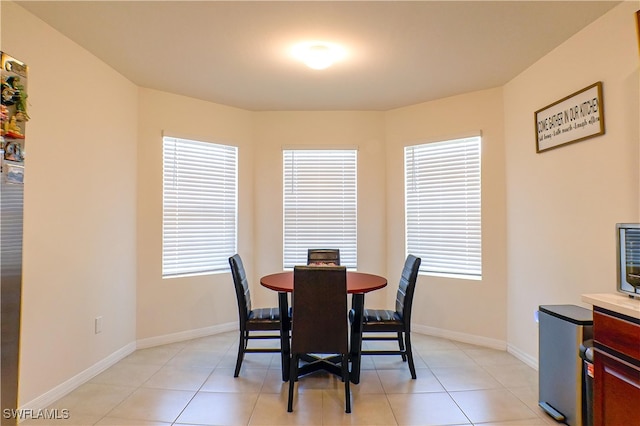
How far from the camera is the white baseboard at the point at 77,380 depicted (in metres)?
2.36

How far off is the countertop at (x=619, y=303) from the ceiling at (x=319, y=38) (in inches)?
71.3

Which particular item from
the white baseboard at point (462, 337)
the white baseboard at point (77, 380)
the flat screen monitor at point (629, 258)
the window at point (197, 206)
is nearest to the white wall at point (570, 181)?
the white baseboard at point (462, 337)

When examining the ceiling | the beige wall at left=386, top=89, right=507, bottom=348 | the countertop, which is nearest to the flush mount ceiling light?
the ceiling

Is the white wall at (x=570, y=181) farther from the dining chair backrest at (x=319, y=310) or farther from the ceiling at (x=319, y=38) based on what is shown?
the dining chair backrest at (x=319, y=310)

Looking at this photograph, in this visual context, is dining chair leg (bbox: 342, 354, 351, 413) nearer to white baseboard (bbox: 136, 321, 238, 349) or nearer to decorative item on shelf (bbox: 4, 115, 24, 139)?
white baseboard (bbox: 136, 321, 238, 349)

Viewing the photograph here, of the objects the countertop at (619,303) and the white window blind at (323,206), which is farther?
the white window blind at (323,206)

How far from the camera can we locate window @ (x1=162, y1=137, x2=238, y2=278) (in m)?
3.76

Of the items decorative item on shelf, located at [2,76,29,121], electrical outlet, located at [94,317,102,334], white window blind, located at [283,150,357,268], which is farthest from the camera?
white window blind, located at [283,150,357,268]

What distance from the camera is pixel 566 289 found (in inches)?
105

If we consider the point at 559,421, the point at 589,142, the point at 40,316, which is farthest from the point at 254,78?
the point at 559,421

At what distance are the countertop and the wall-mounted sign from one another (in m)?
1.17

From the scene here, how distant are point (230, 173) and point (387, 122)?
6.68 ft

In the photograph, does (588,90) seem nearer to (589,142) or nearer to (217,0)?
(589,142)

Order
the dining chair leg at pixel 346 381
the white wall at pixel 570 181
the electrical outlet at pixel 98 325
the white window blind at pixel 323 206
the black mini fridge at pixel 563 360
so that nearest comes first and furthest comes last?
the black mini fridge at pixel 563 360, the white wall at pixel 570 181, the dining chair leg at pixel 346 381, the electrical outlet at pixel 98 325, the white window blind at pixel 323 206
